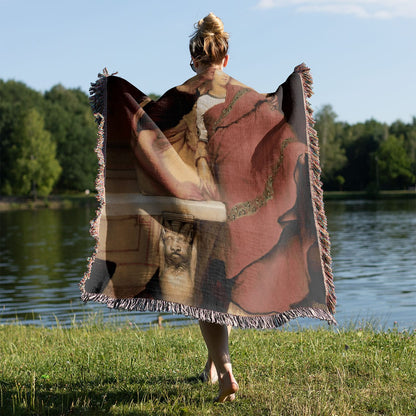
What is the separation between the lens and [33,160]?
6131cm

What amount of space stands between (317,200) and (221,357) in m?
1.11

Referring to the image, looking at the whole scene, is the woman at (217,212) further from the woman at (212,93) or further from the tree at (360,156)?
the tree at (360,156)

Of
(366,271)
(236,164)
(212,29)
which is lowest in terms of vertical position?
(366,271)

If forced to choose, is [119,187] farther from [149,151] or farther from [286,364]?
[286,364]

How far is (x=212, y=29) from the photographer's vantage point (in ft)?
12.6

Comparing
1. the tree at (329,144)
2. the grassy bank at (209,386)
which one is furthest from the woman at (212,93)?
the tree at (329,144)

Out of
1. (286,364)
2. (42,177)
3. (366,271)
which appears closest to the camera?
(286,364)

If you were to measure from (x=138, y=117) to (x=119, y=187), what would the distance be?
0.45m

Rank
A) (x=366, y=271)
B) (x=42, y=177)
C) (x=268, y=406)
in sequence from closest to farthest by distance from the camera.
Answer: (x=268, y=406) → (x=366, y=271) → (x=42, y=177)

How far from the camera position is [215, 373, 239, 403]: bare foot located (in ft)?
12.0

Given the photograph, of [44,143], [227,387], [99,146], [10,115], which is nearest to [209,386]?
[227,387]

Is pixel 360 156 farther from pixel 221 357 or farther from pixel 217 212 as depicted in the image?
pixel 221 357

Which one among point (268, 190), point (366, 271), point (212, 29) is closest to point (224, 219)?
point (268, 190)

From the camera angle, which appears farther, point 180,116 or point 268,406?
point 180,116
